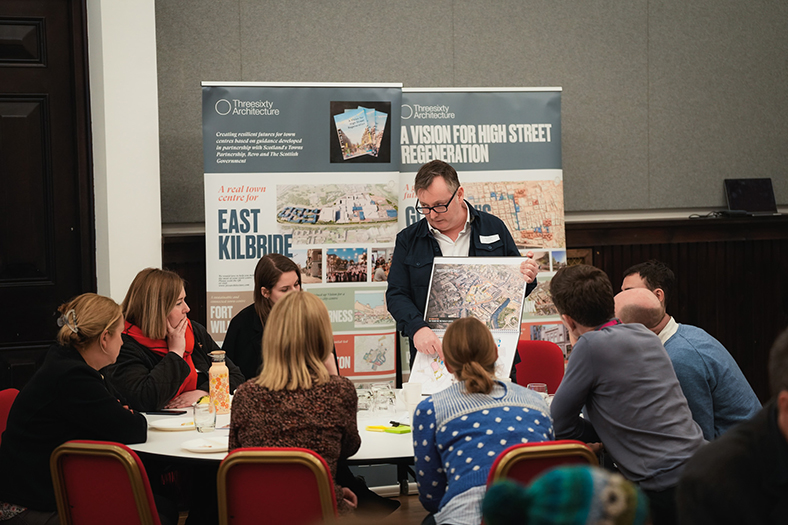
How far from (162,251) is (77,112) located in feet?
3.54

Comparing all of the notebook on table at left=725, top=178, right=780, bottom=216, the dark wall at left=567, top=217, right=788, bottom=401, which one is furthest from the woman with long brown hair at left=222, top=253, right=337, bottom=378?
the notebook on table at left=725, top=178, right=780, bottom=216

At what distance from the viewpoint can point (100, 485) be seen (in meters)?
2.12

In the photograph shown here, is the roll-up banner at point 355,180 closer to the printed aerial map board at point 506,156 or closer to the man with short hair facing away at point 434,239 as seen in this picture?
the printed aerial map board at point 506,156

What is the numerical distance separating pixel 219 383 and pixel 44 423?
0.70m

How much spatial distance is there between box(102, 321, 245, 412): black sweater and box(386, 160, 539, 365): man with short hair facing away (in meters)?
1.04

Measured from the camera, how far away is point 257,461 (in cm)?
193

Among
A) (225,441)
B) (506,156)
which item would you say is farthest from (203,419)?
(506,156)

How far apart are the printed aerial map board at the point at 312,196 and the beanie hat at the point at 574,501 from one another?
12.9 feet

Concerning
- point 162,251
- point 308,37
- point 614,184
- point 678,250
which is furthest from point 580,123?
point 162,251

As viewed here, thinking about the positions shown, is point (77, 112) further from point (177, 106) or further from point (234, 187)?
point (234, 187)

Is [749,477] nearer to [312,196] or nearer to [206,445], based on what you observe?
[206,445]

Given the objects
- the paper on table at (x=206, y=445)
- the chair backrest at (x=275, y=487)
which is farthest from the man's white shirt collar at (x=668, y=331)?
the paper on table at (x=206, y=445)

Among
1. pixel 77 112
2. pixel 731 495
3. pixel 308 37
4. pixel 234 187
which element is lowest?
pixel 731 495

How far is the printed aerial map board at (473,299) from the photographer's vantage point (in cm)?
293
